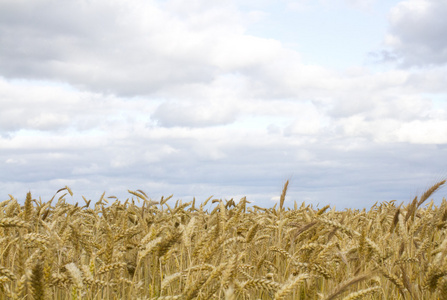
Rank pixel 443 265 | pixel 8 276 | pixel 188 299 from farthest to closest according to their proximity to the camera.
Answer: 1. pixel 443 265
2. pixel 8 276
3. pixel 188 299

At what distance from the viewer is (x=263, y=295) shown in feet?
13.5

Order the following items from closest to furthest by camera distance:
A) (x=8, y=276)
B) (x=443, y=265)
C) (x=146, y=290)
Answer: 1. (x=8, y=276)
2. (x=443, y=265)
3. (x=146, y=290)

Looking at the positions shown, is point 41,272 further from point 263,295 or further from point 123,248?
point 263,295

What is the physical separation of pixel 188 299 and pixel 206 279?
0.16 metres

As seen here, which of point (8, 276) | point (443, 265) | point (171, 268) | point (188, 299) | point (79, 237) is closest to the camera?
point (188, 299)

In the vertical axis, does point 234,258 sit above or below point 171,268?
above

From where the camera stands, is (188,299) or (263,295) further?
(263,295)

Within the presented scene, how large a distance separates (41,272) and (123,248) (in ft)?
5.84

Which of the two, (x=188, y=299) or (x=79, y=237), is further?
(x=79, y=237)

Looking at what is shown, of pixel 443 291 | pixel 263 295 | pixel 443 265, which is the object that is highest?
pixel 443 265

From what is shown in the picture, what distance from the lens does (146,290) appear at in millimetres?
4055

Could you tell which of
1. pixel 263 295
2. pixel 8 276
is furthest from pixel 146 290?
pixel 8 276

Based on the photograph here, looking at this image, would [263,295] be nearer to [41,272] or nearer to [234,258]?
[234,258]

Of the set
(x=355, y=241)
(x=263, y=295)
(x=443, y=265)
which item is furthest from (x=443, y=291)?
(x=263, y=295)
